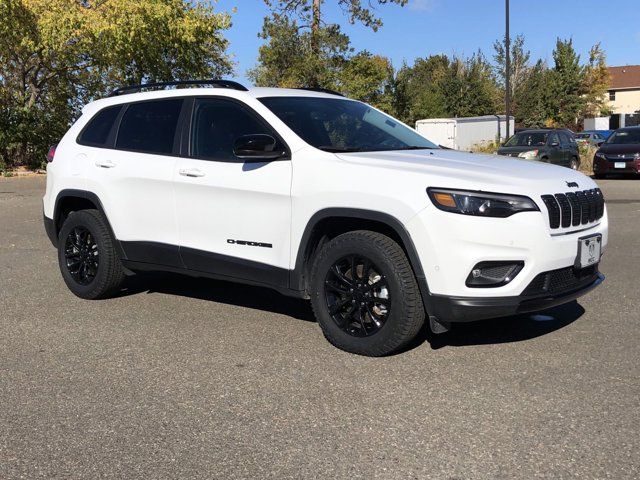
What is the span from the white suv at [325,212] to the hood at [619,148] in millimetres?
16286

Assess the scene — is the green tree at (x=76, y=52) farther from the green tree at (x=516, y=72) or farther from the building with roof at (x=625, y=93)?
the building with roof at (x=625, y=93)

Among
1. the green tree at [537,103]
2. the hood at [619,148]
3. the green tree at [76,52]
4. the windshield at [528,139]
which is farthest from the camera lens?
the green tree at [537,103]

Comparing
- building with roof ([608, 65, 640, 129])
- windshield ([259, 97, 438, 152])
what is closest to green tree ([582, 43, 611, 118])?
building with roof ([608, 65, 640, 129])

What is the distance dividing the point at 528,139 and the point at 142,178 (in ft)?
55.3

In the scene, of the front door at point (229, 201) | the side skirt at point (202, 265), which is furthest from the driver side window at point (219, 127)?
the side skirt at point (202, 265)

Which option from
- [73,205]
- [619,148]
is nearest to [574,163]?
[619,148]

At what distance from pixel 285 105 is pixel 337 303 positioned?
1.64 meters

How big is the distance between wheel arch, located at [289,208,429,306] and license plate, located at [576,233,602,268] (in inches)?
41.4

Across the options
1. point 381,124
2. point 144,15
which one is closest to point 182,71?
point 144,15

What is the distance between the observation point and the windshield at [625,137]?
A: 69.0 feet

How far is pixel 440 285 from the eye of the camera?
4137 mm

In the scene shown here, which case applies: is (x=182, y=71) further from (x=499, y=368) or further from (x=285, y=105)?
(x=499, y=368)

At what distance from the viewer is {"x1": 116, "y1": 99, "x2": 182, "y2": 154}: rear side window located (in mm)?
5637

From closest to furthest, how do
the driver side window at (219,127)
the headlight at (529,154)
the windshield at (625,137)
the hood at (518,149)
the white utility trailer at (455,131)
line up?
the driver side window at (219,127) → the headlight at (529,154) → the hood at (518,149) → the windshield at (625,137) → the white utility trailer at (455,131)
